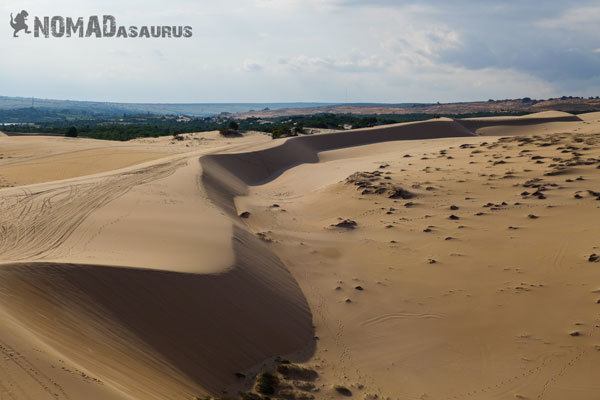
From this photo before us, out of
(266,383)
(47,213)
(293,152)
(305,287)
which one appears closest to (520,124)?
(293,152)

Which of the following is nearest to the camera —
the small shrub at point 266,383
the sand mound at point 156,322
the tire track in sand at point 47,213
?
the sand mound at point 156,322

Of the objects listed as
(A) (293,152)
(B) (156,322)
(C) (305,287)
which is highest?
(A) (293,152)

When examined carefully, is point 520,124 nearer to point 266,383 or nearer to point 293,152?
point 293,152

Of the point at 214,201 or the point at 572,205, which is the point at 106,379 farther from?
the point at 572,205

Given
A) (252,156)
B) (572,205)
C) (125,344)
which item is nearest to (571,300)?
(572,205)

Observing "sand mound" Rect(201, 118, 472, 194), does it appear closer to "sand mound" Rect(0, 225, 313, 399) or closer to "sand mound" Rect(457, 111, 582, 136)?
"sand mound" Rect(457, 111, 582, 136)

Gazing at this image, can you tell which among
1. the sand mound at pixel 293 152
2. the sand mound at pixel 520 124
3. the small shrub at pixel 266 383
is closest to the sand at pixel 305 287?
the small shrub at pixel 266 383

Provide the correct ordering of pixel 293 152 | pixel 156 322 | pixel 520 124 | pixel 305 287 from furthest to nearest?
1. pixel 520 124
2. pixel 293 152
3. pixel 305 287
4. pixel 156 322

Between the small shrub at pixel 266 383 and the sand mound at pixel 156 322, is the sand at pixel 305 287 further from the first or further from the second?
the small shrub at pixel 266 383

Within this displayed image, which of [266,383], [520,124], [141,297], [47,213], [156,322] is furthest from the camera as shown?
[520,124]
